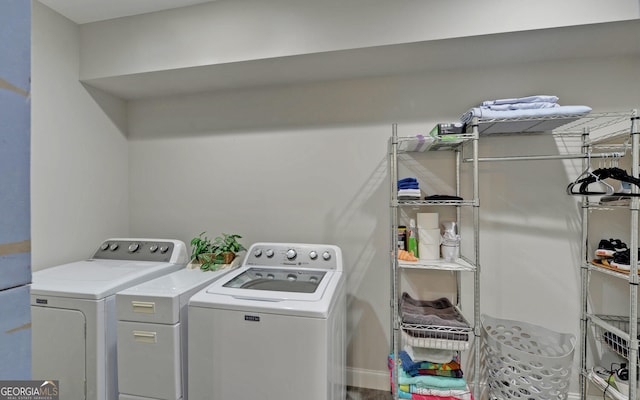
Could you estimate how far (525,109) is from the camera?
1628 millimetres

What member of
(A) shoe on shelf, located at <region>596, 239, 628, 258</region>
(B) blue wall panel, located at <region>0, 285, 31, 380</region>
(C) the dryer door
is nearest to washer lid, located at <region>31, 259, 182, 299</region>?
(C) the dryer door

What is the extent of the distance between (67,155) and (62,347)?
4.41 feet

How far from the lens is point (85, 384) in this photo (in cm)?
153

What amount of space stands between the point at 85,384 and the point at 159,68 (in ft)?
6.57

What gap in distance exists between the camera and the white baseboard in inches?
81.7

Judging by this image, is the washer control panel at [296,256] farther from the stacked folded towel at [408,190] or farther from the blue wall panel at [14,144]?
the blue wall panel at [14,144]

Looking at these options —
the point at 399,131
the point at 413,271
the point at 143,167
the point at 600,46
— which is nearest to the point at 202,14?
the point at 143,167

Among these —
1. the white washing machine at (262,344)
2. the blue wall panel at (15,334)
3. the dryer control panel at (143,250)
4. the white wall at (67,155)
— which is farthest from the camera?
the dryer control panel at (143,250)

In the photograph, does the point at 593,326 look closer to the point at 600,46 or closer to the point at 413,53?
Result: the point at 600,46

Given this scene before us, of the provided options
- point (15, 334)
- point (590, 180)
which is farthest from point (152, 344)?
point (590, 180)

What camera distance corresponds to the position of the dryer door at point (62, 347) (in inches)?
60.2

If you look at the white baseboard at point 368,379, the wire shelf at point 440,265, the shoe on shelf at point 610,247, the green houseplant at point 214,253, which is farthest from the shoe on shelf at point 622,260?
the green houseplant at point 214,253

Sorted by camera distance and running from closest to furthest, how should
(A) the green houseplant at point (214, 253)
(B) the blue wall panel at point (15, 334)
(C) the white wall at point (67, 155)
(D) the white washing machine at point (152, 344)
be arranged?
(B) the blue wall panel at point (15, 334) → (D) the white washing machine at point (152, 344) → (C) the white wall at point (67, 155) → (A) the green houseplant at point (214, 253)

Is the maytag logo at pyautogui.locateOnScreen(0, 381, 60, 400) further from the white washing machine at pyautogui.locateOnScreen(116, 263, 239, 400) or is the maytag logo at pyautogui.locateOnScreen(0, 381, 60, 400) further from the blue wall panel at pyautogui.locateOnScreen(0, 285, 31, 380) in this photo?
the white washing machine at pyautogui.locateOnScreen(116, 263, 239, 400)
